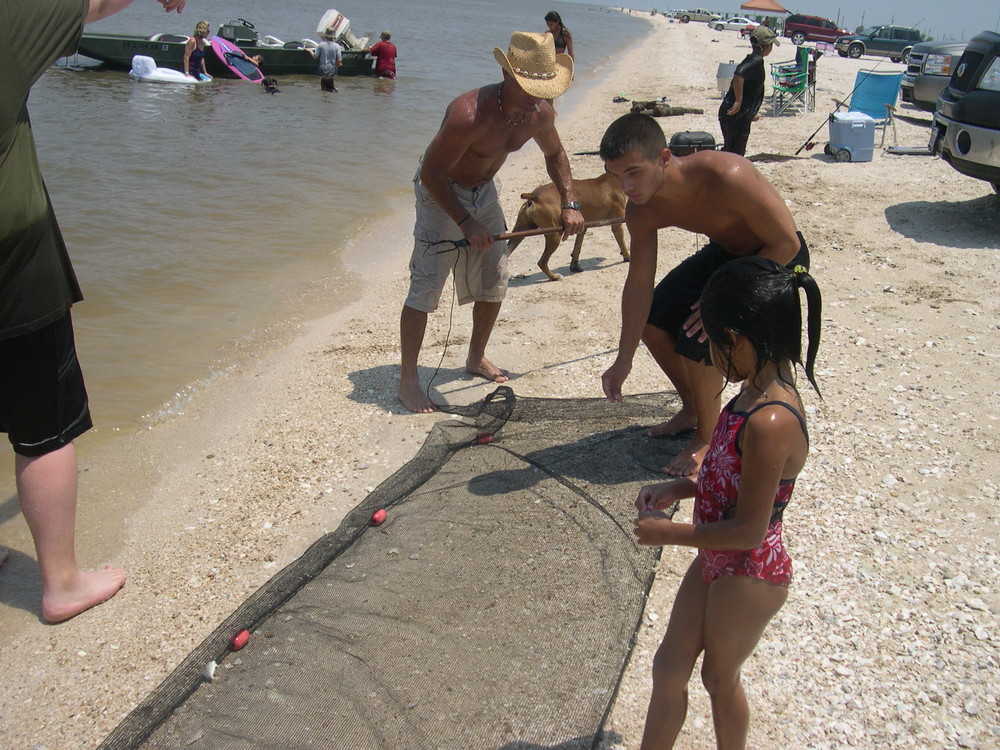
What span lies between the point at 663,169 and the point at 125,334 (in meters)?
4.76

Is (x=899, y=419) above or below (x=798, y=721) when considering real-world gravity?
above

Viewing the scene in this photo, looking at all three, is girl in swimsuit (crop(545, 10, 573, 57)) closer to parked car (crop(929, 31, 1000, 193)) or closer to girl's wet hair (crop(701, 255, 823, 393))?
parked car (crop(929, 31, 1000, 193))

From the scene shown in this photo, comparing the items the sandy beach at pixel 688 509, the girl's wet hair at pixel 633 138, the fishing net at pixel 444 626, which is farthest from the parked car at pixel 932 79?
the fishing net at pixel 444 626

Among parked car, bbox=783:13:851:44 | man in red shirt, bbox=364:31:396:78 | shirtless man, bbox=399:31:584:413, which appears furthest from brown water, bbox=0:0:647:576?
parked car, bbox=783:13:851:44

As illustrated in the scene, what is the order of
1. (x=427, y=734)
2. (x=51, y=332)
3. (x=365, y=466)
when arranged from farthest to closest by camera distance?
1. (x=365, y=466)
2. (x=51, y=332)
3. (x=427, y=734)

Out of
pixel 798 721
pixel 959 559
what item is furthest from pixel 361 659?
pixel 959 559

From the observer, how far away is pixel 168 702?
7.85ft

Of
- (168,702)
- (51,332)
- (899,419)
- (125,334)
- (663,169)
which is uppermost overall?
(663,169)

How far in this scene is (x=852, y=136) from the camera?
10.2 m

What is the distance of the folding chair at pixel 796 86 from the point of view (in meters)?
15.3

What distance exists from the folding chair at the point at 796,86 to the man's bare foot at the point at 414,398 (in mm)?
12891

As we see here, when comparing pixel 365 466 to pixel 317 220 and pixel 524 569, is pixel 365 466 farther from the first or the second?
pixel 317 220

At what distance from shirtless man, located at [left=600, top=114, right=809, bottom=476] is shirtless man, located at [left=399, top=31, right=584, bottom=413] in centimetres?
110

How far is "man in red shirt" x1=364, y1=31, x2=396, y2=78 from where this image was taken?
74.7ft
